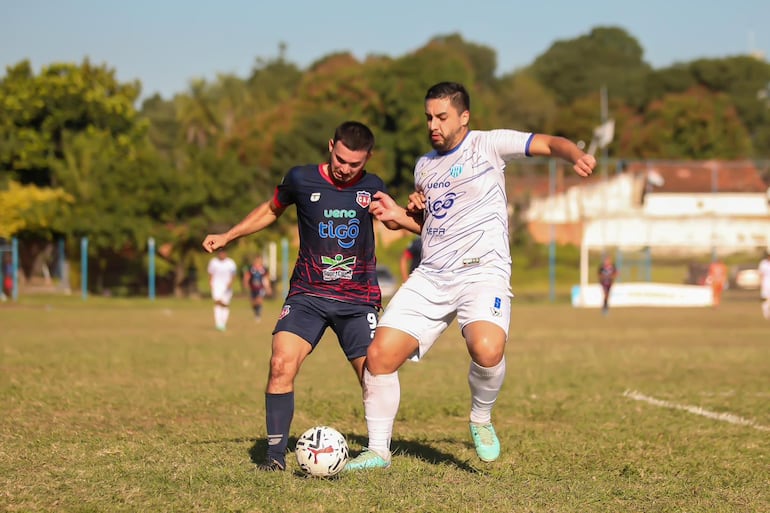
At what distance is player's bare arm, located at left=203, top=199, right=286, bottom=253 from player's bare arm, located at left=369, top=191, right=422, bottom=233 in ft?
2.38

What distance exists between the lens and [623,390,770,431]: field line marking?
9914 mm

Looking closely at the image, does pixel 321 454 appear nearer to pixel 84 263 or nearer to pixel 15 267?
pixel 15 267

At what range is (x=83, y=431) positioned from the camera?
8.69m

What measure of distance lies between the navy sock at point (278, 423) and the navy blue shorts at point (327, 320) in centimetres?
44

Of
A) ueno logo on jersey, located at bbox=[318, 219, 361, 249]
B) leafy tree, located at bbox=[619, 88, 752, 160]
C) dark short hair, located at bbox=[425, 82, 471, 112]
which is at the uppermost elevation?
leafy tree, located at bbox=[619, 88, 752, 160]

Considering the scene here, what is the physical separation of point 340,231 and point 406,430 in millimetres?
2731

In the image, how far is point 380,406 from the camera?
6.89 metres

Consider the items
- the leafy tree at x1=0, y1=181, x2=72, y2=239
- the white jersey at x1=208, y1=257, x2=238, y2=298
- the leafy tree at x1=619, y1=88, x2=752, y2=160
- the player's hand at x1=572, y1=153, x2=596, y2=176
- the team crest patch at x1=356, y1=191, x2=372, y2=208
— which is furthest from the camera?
the leafy tree at x1=619, y1=88, x2=752, y2=160

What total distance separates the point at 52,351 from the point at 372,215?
12.0 metres

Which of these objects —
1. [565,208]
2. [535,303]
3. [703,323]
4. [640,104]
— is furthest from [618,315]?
[640,104]

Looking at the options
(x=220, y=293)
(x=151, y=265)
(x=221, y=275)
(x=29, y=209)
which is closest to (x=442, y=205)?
(x=220, y=293)

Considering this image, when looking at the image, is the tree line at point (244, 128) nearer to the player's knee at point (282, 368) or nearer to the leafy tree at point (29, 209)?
the leafy tree at point (29, 209)

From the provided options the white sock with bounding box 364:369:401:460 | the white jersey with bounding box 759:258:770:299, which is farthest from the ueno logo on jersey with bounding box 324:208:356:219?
the white jersey with bounding box 759:258:770:299

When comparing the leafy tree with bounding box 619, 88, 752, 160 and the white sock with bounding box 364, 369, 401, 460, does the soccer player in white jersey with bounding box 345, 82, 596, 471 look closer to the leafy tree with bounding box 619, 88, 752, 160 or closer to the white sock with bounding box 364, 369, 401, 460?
the white sock with bounding box 364, 369, 401, 460
